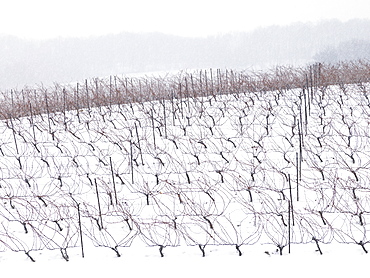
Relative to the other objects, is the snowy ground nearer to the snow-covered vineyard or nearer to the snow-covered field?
the snow-covered field

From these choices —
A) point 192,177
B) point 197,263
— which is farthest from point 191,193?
point 197,263

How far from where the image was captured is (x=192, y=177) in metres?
9.79

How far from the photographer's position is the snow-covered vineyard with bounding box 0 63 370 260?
7375 millimetres

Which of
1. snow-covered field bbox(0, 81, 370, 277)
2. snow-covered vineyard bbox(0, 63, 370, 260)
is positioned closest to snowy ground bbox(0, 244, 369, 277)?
snow-covered field bbox(0, 81, 370, 277)

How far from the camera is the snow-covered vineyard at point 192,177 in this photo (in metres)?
7.38

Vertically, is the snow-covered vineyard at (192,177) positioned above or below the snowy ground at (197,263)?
above

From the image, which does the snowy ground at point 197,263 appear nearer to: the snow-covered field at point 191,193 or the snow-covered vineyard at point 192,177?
the snow-covered field at point 191,193

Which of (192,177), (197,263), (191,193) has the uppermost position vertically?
(192,177)

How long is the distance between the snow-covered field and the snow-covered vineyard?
0.12ft

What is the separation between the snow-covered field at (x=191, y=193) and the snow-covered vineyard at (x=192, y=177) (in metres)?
0.04

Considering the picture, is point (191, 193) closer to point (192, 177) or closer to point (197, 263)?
point (192, 177)

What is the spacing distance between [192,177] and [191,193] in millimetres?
933

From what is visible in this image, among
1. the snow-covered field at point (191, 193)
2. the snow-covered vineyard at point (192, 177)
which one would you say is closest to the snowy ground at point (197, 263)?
the snow-covered field at point (191, 193)

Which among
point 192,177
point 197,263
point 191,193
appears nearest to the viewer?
point 197,263
